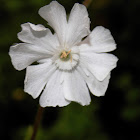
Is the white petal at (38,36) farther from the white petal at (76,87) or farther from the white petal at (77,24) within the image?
the white petal at (76,87)

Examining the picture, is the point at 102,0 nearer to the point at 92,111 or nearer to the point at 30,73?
the point at 92,111

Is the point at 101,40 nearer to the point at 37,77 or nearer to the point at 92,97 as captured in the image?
the point at 37,77

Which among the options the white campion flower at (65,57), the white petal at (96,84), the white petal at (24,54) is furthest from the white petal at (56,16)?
the white petal at (96,84)

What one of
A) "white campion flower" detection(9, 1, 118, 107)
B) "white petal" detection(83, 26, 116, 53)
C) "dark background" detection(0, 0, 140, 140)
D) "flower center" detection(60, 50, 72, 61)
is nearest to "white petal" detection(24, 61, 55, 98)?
"white campion flower" detection(9, 1, 118, 107)

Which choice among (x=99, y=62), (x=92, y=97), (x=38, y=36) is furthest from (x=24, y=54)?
(x=92, y=97)

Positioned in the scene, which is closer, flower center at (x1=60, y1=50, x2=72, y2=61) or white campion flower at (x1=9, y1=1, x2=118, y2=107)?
white campion flower at (x1=9, y1=1, x2=118, y2=107)

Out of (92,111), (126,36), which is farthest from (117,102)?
(126,36)

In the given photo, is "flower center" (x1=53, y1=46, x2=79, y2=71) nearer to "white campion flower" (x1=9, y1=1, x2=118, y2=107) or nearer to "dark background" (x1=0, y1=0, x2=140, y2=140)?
"white campion flower" (x1=9, y1=1, x2=118, y2=107)
